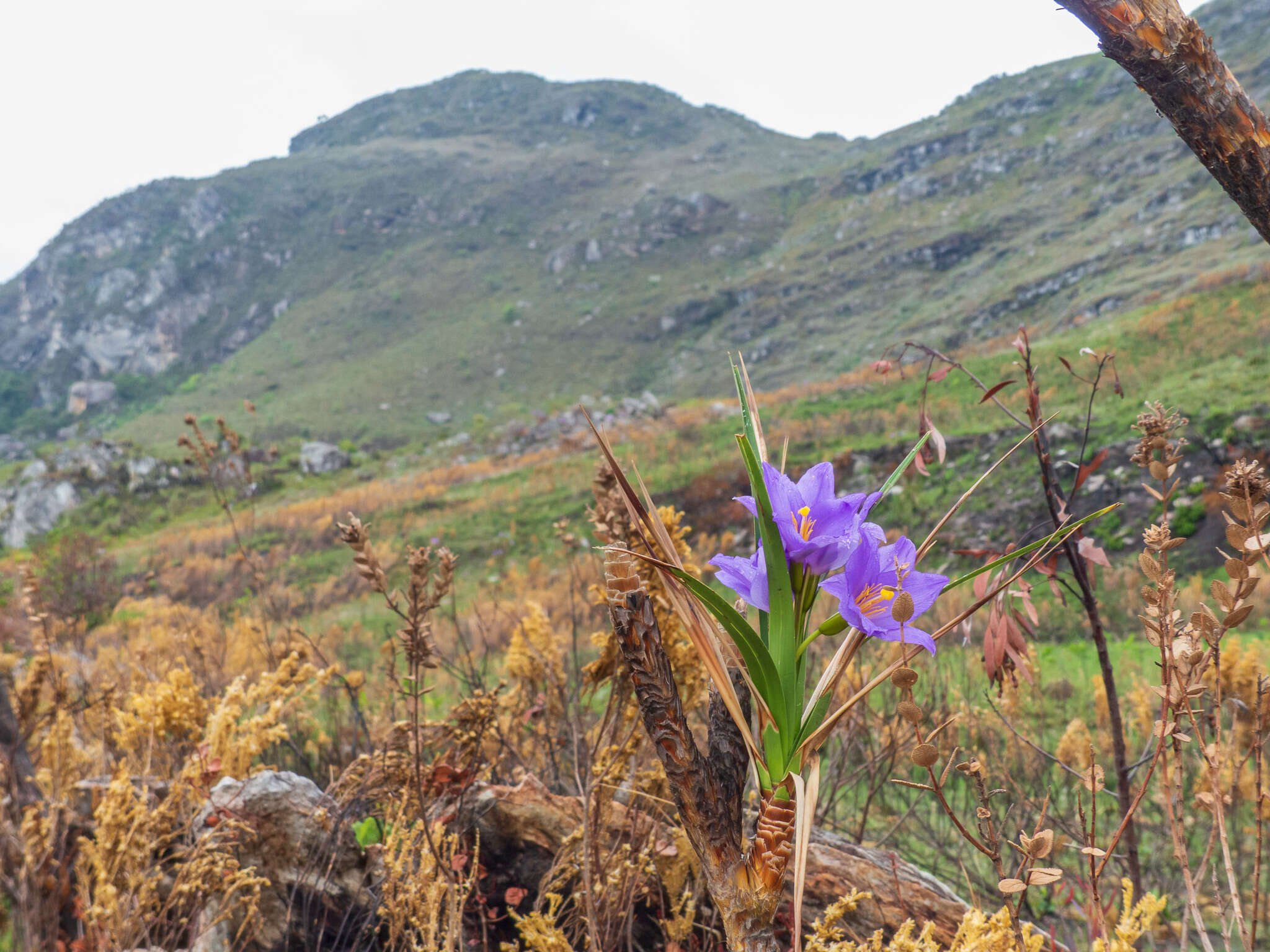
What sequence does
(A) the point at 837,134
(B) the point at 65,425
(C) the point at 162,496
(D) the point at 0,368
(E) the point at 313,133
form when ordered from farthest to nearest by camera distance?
(E) the point at 313,133 → (A) the point at 837,134 → (D) the point at 0,368 → (B) the point at 65,425 → (C) the point at 162,496

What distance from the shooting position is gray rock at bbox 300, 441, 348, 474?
84.3 ft

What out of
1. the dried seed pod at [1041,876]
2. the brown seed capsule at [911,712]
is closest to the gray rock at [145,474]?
the brown seed capsule at [911,712]

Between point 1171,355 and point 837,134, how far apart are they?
239 feet

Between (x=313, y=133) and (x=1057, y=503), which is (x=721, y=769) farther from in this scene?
(x=313, y=133)

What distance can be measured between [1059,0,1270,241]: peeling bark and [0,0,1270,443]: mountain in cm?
1965

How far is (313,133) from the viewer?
87000 mm

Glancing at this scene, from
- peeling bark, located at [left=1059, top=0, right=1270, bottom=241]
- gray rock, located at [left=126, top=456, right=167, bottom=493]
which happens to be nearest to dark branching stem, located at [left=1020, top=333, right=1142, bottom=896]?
peeling bark, located at [left=1059, top=0, right=1270, bottom=241]

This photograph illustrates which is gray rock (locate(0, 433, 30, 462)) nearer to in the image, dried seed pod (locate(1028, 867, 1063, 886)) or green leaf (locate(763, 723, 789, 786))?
green leaf (locate(763, 723, 789, 786))

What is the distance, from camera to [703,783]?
28.6 inches

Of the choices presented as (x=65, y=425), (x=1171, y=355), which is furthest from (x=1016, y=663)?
(x=65, y=425)

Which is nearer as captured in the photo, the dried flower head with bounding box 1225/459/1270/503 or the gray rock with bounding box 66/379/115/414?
the dried flower head with bounding box 1225/459/1270/503

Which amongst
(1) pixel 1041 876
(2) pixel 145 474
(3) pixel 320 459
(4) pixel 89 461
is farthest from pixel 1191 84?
(4) pixel 89 461

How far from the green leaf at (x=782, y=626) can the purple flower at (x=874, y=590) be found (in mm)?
53

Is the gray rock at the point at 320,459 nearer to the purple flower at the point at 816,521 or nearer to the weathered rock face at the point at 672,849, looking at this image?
the weathered rock face at the point at 672,849
